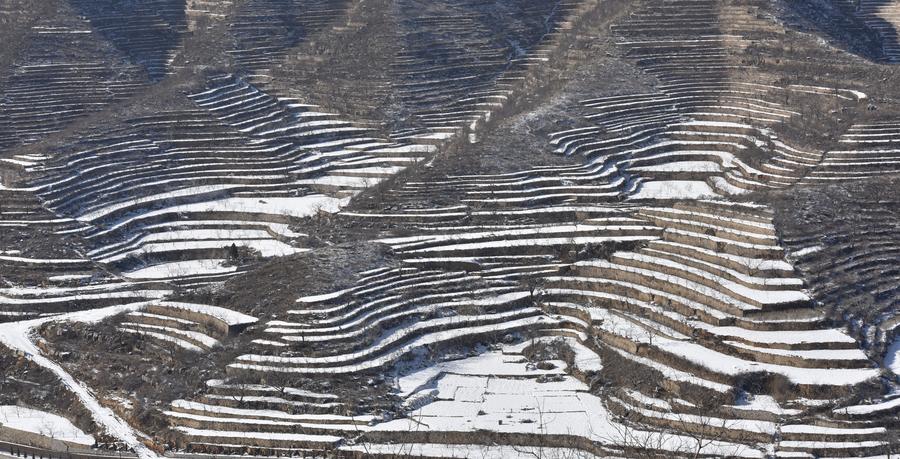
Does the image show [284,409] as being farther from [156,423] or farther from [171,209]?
[171,209]

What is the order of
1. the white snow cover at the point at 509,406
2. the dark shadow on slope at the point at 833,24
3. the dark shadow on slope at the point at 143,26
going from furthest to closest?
the dark shadow on slope at the point at 143,26, the dark shadow on slope at the point at 833,24, the white snow cover at the point at 509,406

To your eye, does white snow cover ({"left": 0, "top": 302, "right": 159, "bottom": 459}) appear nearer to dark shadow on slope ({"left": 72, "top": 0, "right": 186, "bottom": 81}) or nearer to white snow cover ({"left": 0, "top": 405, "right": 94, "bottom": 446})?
white snow cover ({"left": 0, "top": 405, "right": 94, "bottom": 446})

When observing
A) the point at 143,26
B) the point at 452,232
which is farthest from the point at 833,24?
the point at 143,26

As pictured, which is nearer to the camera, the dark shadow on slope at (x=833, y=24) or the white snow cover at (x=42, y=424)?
the white snow cover at (x=42, y=424)

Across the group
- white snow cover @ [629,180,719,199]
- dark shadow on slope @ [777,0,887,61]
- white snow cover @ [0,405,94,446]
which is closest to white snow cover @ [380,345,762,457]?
white snow cover @ [0,405,94,446]

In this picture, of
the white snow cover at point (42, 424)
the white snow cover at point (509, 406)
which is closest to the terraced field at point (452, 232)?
the white snow cover at point (509, 406)

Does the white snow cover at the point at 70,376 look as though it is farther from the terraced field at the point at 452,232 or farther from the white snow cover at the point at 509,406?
the white snow cover at the point at 509,406
